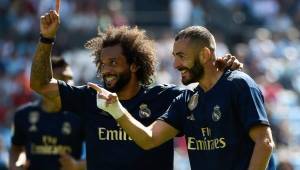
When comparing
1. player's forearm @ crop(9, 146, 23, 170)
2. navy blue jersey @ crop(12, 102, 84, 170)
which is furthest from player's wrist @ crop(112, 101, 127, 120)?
navy blue jersey @ crop(12, 102, 84, 170)

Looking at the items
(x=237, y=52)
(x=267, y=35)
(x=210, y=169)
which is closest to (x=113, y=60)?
(x=210, y=169)

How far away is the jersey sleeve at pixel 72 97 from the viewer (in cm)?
752

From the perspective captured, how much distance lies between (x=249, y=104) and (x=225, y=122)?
0.83 ft

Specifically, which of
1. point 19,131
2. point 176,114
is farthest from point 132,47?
point 19,131

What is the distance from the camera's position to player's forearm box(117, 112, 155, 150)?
269 inches

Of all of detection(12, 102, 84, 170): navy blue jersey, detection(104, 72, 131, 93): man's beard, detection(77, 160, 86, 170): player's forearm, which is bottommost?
detection(77, 160, 86, 170): player's forearm

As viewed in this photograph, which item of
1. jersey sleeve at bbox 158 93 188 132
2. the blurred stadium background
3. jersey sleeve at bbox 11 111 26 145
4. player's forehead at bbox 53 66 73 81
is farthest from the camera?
the blurred stadium background

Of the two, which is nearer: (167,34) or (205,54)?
(205,54)

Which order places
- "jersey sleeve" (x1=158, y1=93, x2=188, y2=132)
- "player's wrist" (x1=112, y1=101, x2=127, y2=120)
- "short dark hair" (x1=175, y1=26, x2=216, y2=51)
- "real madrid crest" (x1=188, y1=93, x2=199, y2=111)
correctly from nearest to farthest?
"player's wrist" (x1=112, y1=101, x2=127, y2=120) < "short dark hair" (x1=175, y1=26, x2=216, y2=51) < "real madrid crest" (x1=188, y1=93, x2=199, y2=111) < "jersey sleeve" (x1=158, y1=93, x2=188, y2=132)

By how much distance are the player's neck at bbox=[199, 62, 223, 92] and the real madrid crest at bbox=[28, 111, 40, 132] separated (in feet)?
9.95

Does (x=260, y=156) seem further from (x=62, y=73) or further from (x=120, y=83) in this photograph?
(x=62, y=73)

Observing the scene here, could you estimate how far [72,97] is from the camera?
24.8ft

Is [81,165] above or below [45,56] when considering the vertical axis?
below

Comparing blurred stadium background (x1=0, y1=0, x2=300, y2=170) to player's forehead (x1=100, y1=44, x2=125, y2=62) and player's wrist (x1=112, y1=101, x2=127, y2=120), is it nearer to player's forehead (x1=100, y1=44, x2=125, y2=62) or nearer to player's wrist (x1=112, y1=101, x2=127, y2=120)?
player's forehead (x1=100, y1=44, x2=125, y2=62)
